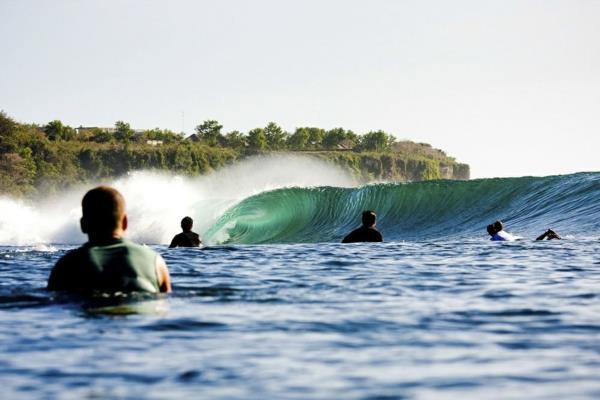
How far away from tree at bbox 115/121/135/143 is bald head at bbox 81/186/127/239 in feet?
418

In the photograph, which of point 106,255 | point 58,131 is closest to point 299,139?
point 58,131

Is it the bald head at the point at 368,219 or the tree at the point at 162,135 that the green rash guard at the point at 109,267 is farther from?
the tree at the point at 162,135

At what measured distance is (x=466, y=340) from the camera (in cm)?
667

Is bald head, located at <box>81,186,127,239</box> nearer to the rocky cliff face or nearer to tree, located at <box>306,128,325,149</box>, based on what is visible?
the rocky cliff face

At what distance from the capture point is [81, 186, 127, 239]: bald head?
Result: 7.75 m

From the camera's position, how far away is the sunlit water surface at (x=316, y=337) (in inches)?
209

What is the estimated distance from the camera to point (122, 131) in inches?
5281

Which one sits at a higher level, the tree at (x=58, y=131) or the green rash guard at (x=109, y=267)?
the tree at (x=58, y=131)

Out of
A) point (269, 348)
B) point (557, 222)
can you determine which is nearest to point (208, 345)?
point (269, 348)

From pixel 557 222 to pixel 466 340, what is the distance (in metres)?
23.0

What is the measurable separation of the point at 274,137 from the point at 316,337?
5923 inches

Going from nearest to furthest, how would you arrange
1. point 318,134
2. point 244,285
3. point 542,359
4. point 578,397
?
point 578,397, point 542,359, point 244,285, point 318,134

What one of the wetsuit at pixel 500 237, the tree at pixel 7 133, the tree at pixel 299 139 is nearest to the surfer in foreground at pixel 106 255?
the wetsuit at pixel 500 237

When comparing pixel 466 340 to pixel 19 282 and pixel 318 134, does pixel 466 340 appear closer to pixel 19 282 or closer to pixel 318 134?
pixel 19 282
